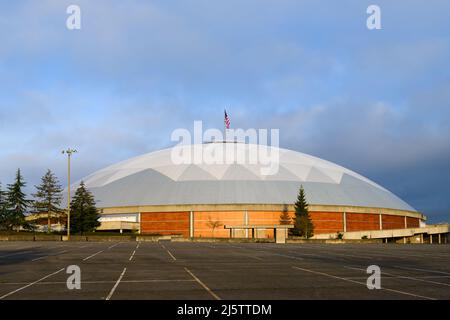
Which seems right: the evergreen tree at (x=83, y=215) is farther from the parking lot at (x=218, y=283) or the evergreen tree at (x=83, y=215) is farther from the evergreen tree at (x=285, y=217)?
the parking lot at (x=218, y=283)

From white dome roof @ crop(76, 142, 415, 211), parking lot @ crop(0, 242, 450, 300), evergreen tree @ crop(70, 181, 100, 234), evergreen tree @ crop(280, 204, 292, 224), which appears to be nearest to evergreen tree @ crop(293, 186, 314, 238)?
evergreen tree @ crop(280, 204, 292, 224)

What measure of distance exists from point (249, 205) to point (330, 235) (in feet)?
46.0

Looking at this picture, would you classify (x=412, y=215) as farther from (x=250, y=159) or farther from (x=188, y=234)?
(x=188, y=234)

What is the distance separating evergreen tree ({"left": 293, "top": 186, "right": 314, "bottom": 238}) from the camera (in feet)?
259

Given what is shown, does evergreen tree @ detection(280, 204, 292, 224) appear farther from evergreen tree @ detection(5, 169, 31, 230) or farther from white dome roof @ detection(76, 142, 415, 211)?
evergreen tree @ detection(5, 169, 31, 230)

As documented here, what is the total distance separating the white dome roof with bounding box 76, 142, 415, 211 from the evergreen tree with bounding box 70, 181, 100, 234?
6368 millimetres

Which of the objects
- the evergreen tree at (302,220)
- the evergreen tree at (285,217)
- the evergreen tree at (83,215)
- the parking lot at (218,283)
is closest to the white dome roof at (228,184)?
the evergreen tree at (285,217)

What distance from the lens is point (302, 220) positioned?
258 feet

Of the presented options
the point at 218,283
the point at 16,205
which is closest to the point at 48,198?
the point at 16,205

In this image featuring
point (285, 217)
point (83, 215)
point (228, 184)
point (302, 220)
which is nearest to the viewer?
point (302, 220)

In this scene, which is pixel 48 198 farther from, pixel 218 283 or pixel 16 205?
pixel 218 283

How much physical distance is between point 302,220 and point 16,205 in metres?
48.6
